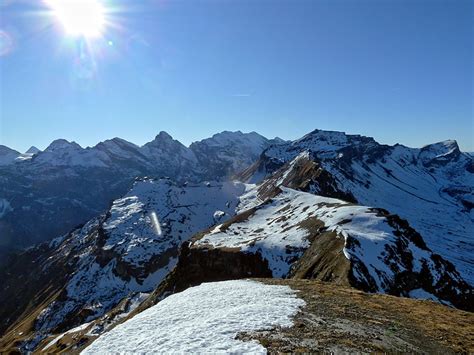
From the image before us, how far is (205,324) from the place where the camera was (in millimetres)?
19656

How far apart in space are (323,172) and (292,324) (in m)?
182

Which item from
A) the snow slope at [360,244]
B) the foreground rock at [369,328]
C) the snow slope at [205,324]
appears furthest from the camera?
the snow slope at [360,244]

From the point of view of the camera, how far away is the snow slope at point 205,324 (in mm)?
16828

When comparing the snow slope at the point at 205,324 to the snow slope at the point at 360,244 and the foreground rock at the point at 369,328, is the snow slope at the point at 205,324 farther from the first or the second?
the snow slope at the point at 360,244

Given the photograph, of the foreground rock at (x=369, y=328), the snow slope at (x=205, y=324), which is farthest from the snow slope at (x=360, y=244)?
the snow slope at (x=205, y=324)

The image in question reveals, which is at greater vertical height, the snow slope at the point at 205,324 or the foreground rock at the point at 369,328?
the snow slope at the point at 205,324

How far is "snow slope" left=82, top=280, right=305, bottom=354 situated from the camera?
16.8 metres

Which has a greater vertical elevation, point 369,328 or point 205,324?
point 205,324

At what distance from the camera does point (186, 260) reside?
3489 inches

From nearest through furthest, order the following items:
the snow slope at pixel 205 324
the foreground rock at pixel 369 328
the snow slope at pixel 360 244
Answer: the snow slope at pixel 205 324 < the foreground rock at pixel 369 328 < the snow slope at pixel 360 244

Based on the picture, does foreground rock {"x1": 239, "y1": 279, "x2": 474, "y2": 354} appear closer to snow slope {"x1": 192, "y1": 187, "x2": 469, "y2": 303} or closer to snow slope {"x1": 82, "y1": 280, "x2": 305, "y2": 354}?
snow slope {"x1": 82, "y1": 280, "x2": 305, "y2": 354}

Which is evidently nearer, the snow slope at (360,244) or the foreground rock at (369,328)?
the foreground rock at (369,328)

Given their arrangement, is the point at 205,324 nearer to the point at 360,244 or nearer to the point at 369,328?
the point at 369,328

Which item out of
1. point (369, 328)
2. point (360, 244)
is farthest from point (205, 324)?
point (360, 244)
